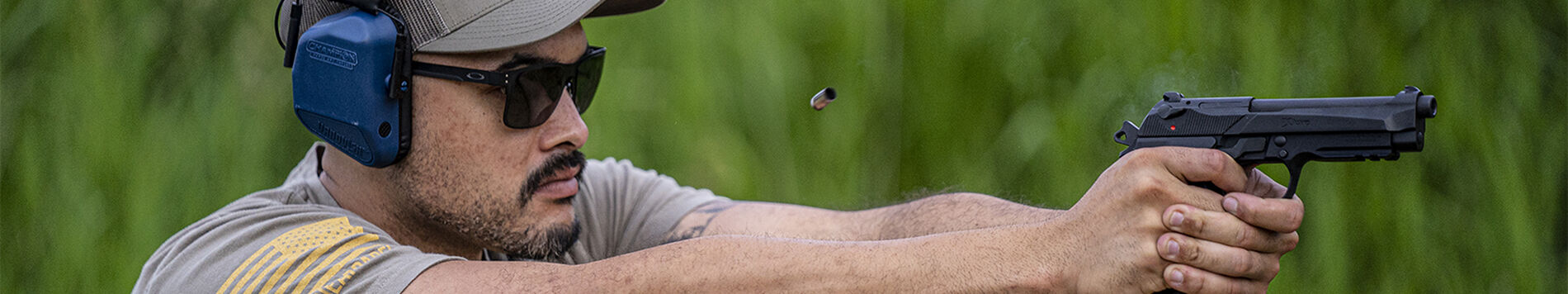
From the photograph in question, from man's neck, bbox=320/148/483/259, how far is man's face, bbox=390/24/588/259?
31 mm

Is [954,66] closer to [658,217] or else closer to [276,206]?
[658,217]

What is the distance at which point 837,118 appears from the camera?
3.09 meters

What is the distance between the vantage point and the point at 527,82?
6.10 ft

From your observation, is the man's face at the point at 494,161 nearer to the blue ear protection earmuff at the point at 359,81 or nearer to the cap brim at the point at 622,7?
the blue ear protection earmuff at the point at 359,81

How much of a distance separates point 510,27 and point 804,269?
67 centimetres

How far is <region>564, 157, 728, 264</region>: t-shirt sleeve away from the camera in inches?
90.2

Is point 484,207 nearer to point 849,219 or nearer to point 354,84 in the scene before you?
point 354,84

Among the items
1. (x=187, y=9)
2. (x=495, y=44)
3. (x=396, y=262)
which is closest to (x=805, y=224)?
(x=495, y=44)

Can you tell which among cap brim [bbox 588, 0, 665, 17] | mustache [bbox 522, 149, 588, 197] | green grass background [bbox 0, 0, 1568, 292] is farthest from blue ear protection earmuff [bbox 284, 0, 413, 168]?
green grass background [bbox 0, 0, 1568, 292]

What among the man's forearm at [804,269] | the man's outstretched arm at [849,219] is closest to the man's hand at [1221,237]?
the man's forearm at [804,269]

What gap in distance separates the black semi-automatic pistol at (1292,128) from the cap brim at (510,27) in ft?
2.93

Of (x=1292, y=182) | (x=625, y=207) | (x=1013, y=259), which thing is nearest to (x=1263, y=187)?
(x=1292, y=182)

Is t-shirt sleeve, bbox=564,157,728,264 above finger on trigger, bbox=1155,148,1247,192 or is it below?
below

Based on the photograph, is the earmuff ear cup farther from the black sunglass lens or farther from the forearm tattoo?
the forearm tattoo
